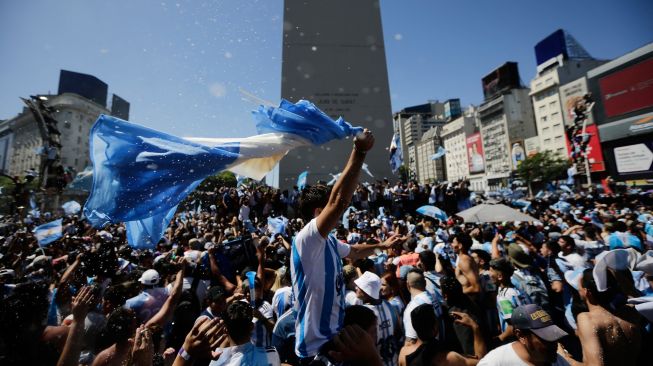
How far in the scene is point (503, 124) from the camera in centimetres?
7519

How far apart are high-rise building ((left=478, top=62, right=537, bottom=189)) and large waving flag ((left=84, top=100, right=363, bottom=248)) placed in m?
76.1

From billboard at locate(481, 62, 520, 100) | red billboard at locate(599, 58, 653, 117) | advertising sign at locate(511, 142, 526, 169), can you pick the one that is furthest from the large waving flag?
billboard at locate(481, 62, 520, 100)

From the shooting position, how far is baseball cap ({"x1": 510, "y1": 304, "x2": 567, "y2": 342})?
1.91 m

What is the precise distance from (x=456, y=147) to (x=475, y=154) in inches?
666

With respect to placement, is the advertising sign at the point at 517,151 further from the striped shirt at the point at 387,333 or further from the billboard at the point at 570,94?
the striped shirt at the point at 387,333

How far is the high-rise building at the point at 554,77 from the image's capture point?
5966 centimetres

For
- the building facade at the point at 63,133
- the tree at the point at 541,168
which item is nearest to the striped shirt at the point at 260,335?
the tree at the point at 541,168

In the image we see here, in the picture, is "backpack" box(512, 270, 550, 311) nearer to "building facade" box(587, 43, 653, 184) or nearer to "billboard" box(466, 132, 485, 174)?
"building facade" box(587, 43, 653, 184)

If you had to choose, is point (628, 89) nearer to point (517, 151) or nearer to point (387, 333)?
point (517, 151)

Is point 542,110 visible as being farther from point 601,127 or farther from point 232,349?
point 232,349

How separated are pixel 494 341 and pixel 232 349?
309cm

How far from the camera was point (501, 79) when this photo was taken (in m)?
80.2

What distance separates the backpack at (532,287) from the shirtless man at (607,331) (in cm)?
97

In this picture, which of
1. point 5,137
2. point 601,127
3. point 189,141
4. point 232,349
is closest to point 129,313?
point 232,349
